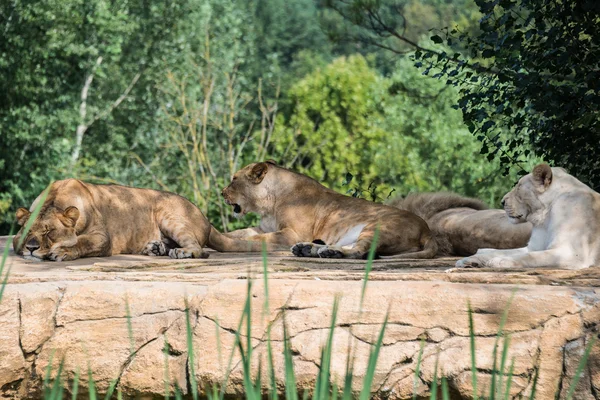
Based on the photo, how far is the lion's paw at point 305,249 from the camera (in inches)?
289

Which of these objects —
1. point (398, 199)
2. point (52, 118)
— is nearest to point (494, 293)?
point (398, 199)

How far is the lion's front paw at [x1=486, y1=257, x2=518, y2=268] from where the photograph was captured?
620 centimetres

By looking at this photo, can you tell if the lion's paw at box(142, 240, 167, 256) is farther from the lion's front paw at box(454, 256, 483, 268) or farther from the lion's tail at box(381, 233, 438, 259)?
the lion's front paw at box(454, 256, 483, 268)

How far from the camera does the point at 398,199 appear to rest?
9.23 meters

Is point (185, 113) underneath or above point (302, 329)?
above

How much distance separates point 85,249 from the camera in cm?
706

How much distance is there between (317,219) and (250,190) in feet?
2.56

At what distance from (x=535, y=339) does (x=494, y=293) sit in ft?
0.97

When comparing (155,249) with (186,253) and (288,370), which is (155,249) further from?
(288,370)

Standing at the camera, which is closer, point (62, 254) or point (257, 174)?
point (62, 254)

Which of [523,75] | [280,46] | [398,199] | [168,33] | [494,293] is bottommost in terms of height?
[494,293]

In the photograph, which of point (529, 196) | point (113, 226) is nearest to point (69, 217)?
point (113, 226)

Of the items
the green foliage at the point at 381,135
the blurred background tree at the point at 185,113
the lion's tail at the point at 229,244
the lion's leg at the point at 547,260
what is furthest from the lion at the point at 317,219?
the green foliage at the point at 381,135

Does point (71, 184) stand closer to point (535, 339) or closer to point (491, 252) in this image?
point (491, 252)
